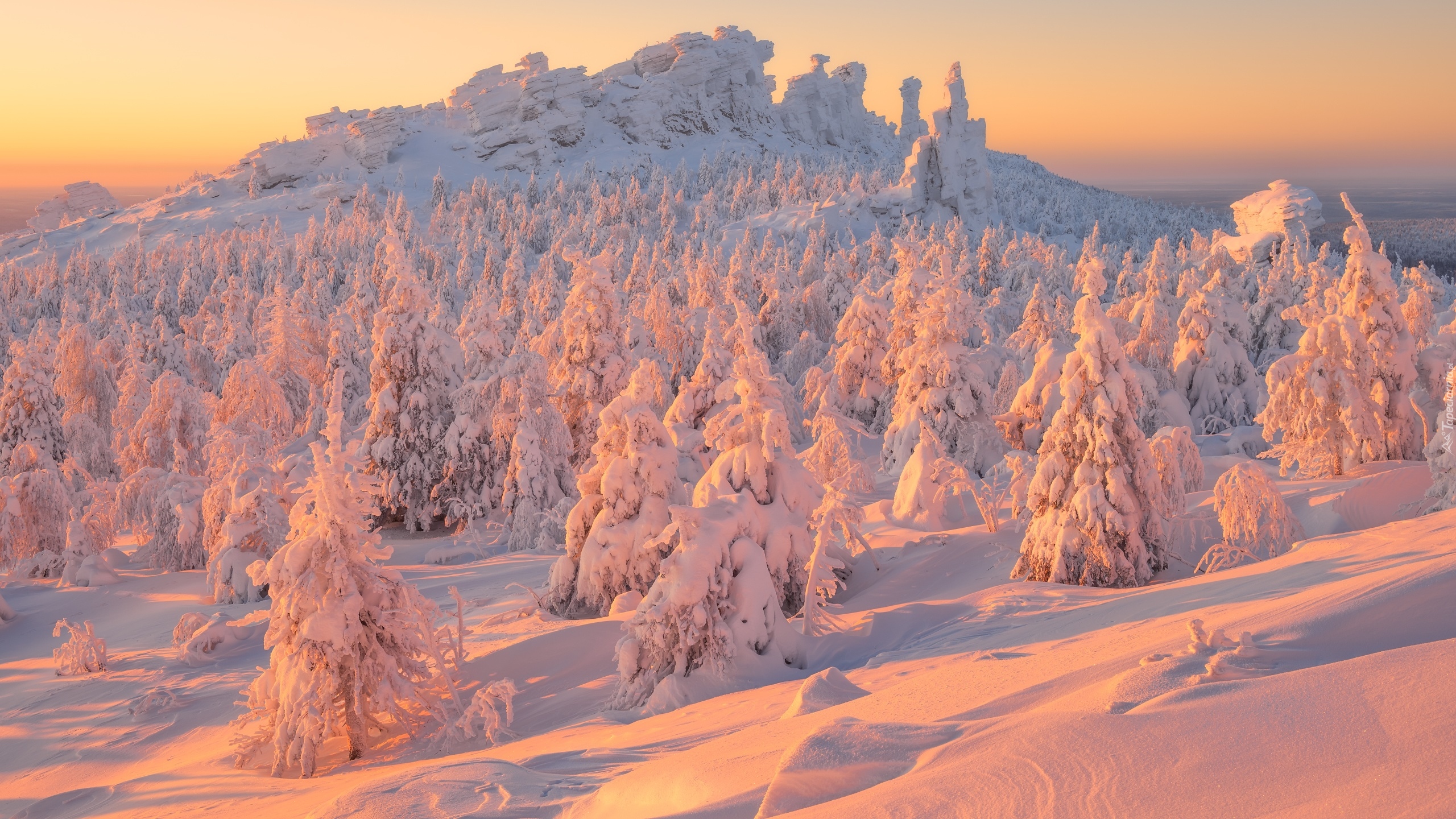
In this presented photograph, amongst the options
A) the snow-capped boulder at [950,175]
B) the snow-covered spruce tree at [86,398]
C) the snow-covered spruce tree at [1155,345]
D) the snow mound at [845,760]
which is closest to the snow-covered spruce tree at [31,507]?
the snow-covered spruce tree at [86,398]

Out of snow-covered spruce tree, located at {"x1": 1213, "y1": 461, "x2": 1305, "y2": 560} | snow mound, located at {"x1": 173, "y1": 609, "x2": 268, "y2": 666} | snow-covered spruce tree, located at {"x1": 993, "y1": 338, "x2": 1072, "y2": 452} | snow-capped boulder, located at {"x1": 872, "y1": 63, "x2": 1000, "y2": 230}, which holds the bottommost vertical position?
snow mound, located at {"x1": 173, "y1": 609, "x2": 268, "y2": 666}

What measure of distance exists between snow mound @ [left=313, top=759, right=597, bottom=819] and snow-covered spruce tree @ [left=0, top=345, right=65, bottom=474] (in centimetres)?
2804

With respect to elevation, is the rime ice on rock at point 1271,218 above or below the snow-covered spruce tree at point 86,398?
above

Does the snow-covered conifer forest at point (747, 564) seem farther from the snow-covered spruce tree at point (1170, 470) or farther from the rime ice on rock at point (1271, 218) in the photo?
the rime ice on rock at point (1271, 218)

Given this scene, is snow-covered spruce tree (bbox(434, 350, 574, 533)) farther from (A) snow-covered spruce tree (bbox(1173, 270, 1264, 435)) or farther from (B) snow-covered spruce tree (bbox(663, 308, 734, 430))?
(A) snow-covered spruce tree (bbox(1173, 270, 1264, 435))

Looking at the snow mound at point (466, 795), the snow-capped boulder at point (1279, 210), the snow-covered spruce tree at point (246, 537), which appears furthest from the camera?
the snow-capped boulder at point (1279, 210)

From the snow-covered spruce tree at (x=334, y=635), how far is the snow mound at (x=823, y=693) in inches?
202

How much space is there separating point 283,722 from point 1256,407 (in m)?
33.1

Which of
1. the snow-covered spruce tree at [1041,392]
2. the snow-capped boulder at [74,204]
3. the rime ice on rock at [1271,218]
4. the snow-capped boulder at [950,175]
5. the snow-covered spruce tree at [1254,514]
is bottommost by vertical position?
the snow-covered spruce tree at [1254,514]

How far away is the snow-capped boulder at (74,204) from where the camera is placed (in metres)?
154

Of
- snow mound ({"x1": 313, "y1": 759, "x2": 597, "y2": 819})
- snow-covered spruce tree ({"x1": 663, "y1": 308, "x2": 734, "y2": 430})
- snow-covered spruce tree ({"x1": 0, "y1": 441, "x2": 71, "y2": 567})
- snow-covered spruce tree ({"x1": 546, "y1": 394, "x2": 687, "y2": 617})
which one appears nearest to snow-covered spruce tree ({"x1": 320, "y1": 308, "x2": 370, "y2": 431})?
snow-covered spruce tree ({"x1": 0, "y1": 441, "x2": 71, "y2": 567})

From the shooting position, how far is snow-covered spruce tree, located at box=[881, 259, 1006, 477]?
24812 millimetres

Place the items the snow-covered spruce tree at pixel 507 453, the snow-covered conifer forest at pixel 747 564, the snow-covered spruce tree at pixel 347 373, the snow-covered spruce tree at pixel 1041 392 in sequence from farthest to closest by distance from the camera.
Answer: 1. the snow-covered spruce tree at pixel 347 373
2. the snow-covered spruce tree at pixel 507 453
3. the snow-covered spruce tree at pixel 1041 392
4. the snow-covered conifer forest at pixel 747 564

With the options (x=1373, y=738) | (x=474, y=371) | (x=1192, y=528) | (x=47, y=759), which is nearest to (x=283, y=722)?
(x=47, y=759)
